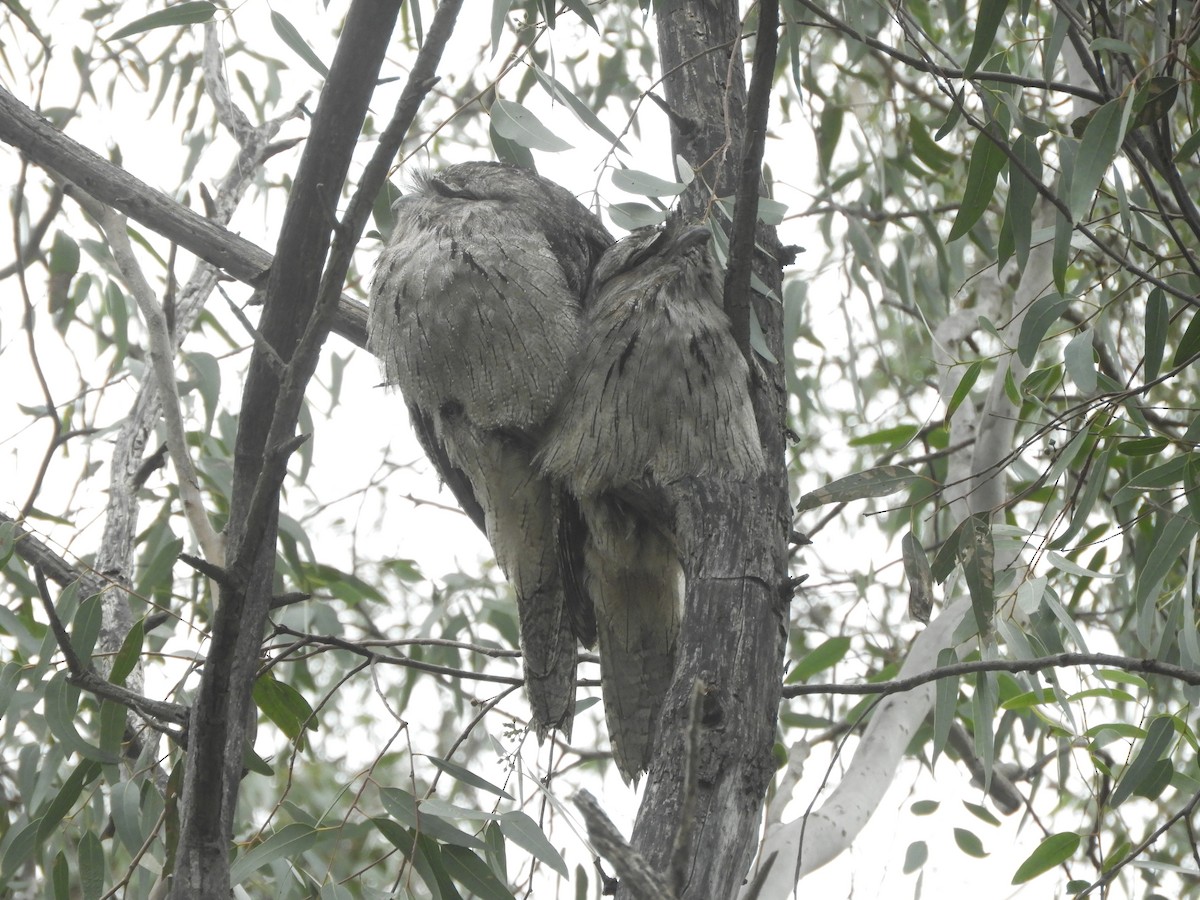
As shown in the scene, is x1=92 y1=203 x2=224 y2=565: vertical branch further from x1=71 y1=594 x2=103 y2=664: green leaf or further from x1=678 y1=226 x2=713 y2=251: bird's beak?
x1=678 y1=226 x2=713 y2=251: bird's beak

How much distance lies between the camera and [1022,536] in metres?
2.27

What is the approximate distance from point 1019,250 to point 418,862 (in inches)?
57.8

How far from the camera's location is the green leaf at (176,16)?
206cm

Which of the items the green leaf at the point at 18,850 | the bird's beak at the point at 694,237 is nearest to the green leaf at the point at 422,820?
the green leaf at the point at 18,850

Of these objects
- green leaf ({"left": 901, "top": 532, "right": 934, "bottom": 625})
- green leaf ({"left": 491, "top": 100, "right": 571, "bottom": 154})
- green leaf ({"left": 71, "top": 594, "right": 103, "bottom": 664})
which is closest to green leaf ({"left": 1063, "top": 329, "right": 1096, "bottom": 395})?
→ green leaf ({"left": 901, "top": 532, "right": 934, "bottom": 625})

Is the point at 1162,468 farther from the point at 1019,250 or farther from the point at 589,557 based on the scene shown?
the point at 589,557

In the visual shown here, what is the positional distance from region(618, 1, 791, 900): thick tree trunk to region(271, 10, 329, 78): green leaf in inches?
25.6

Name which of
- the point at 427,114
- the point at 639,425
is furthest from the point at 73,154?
the point at 427,114

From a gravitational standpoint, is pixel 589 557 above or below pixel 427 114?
below

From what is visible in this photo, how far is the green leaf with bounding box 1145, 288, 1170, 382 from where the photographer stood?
6.66 feet

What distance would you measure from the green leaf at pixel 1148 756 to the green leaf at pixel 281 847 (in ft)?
4.60

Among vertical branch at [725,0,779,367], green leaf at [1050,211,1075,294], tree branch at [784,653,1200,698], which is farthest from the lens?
green leaf at [1050,211,1075,294]

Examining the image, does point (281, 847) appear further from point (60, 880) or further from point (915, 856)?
point (915, 856)

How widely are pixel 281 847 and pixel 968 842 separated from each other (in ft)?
5.40
